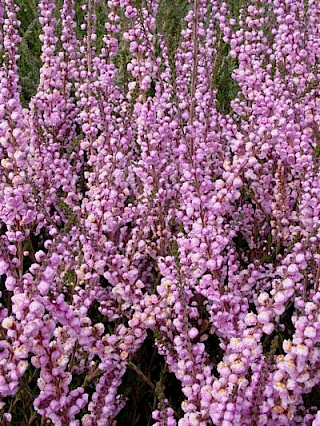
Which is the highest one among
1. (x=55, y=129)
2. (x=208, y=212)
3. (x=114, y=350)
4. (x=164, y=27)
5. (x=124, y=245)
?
(x=164, y=27)

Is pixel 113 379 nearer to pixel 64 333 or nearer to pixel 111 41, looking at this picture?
pixel 64 333

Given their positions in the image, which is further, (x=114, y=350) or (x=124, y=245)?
(x=124, y=245)

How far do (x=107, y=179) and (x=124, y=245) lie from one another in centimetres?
50

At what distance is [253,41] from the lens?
3256mm

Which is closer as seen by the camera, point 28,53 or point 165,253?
point 165,253

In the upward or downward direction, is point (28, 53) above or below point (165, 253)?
above

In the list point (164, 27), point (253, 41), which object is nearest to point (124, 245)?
point (253, 41)

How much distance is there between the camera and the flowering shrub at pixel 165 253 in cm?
191

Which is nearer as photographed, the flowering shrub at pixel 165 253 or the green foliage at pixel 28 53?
the flowering shrub at pixel 165 253

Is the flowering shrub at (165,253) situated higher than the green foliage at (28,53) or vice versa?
the green foliage at (28,53)

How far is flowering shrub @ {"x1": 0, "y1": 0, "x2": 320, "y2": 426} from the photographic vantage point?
6.28ft

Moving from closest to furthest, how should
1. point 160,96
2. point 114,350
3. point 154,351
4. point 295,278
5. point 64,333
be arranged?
point 295,278 < point 64,333 < point 114,350 < point 154,351 < point 160,96

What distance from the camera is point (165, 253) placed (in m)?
2.84

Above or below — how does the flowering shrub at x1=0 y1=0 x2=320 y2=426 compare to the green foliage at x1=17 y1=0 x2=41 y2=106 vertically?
below
